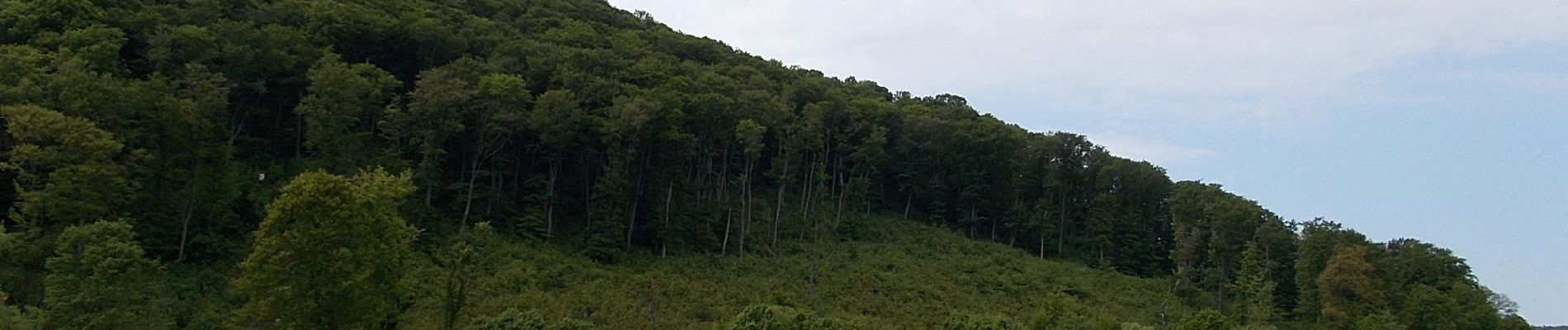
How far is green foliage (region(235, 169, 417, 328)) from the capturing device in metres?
21.0

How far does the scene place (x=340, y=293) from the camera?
21781mm

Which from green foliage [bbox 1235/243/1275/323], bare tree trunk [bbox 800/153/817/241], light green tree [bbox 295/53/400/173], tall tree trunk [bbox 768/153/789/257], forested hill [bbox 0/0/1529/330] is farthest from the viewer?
bare tree trunk [bbox 800/153/817/241]

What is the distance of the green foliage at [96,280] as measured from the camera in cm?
2108

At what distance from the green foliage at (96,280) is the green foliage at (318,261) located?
235cm

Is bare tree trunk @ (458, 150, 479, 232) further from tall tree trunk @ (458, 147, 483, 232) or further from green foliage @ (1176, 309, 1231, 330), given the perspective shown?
green foliage @ (1176, 309, 1231, 330)

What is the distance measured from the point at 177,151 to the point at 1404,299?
42.8 metres

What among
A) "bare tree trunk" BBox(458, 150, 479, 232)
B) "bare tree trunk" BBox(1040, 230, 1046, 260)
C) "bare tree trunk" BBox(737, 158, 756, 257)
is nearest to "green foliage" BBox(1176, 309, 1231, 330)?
"bare tree trunk" BBox(737, 158, 756, 257)

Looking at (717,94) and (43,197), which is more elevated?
(717,94)

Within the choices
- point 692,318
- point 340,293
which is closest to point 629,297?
point 692,318

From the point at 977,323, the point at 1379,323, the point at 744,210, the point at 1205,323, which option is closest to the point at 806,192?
the point at 744,210

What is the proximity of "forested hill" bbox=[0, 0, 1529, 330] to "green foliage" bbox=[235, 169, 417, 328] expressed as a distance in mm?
59

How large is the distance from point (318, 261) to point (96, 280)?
4.60 m

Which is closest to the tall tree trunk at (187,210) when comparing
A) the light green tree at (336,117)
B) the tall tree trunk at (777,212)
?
the light green tree at (336,117)

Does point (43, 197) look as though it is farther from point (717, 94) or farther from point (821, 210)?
point (821, 210)
